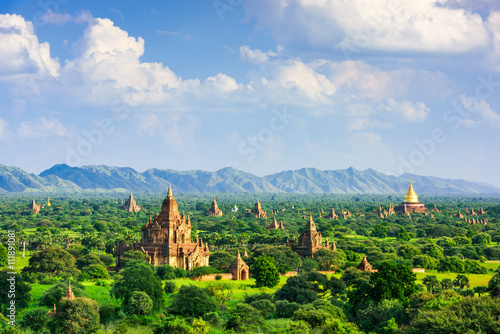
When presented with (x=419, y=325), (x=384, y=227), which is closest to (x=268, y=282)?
(x=419, y=325)

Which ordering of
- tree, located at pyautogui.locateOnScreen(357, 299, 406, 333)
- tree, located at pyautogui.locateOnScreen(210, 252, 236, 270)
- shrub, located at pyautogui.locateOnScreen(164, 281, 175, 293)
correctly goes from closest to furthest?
1. tree, located at pyautogui.locateOnScreen(357, 299, 406, 333)
2. shrub, located at pyautogui.locateOnScreen(164, 281, 175, 293)
3. tree, located at pyautogui.locateOnScreen(210, 252, 236, 270)

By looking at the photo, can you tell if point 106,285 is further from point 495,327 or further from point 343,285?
point 495,327

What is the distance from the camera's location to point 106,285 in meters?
63.7

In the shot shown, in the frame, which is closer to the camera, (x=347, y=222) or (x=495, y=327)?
(x=495, y=327)

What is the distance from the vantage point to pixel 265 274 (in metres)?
67.9

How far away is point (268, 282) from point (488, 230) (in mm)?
85246

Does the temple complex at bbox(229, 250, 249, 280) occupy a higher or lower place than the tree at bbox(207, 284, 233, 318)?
higher

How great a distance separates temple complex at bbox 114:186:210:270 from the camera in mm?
75812

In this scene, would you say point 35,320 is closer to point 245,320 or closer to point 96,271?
point 245,320

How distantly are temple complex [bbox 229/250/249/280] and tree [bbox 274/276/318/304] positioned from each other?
47.1ft

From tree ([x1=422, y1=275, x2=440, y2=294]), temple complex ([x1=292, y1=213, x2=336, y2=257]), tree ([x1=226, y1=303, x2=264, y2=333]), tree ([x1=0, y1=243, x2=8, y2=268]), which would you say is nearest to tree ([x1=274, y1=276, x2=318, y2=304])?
tree ([x1=226, y1=303, x2=264, y2=333])

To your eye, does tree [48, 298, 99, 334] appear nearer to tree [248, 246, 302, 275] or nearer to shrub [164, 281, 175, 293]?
shrub [164, 281, 175, 293]

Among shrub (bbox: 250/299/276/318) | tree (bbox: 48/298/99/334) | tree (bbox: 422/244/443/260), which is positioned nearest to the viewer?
tree (bbox: 48/298/99/334)

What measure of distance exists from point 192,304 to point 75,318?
9.20 m
